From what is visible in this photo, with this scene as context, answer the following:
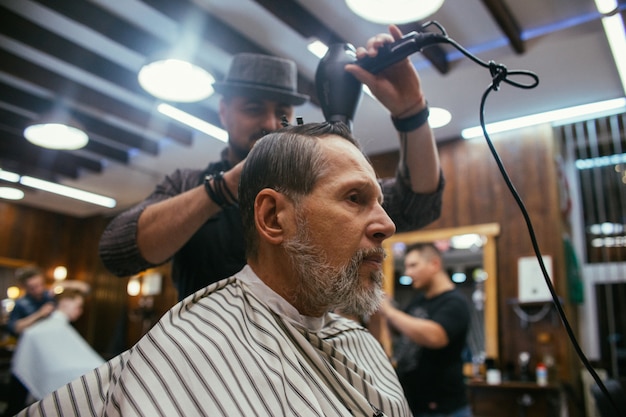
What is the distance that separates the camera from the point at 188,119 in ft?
17.3

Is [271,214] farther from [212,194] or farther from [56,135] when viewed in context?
[56,135]

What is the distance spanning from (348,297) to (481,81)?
3.83 meters

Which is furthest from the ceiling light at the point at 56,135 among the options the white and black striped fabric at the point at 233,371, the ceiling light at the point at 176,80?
the white and black striped fabric at the point at 233,371

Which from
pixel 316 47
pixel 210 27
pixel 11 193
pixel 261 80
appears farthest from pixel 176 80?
pixel 11 193

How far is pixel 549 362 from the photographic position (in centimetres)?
460

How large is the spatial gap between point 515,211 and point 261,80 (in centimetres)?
416

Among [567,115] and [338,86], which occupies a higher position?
[567,115]

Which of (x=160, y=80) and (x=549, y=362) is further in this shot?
(x=549, y=362)

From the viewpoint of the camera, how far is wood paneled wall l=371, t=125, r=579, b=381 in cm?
477

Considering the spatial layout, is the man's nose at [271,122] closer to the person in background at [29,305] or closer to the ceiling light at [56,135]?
the ceiling light at [56,135]

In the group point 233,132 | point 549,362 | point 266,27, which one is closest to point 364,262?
point 233,132

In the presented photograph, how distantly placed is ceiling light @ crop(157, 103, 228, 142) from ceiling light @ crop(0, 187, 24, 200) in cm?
397

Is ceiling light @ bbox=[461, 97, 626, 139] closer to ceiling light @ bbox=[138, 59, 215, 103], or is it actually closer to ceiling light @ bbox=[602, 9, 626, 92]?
ceiling light @ bbox=[602, 9, 626, 92]

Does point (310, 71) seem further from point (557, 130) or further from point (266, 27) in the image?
point (557, 130)
